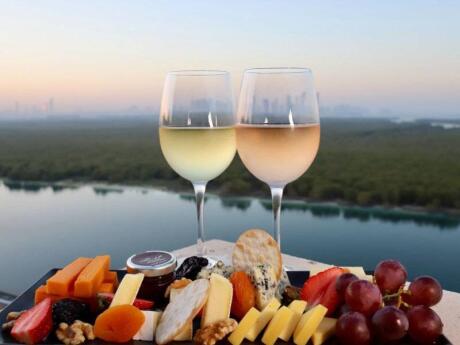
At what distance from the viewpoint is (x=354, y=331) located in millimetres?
745

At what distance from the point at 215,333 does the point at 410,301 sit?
1.26ft

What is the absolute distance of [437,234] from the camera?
12.3 meters

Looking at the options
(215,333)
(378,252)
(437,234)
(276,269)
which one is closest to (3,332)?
(215,333)

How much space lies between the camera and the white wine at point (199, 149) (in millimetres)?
1085

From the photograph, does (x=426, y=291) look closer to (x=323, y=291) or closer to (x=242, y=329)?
(x=323, y=291)

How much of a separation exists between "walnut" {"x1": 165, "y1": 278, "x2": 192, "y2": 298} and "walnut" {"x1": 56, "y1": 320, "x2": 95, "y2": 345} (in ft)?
0.52

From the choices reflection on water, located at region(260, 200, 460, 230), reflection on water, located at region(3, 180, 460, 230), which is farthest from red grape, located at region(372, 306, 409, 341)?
reflection on water, located at region(260, 200, 460, 230)

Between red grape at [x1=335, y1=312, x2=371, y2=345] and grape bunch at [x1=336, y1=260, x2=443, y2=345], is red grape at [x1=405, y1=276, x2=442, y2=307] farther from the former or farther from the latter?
red grape at [x1=335, y1=312, x2=371, y2=345]

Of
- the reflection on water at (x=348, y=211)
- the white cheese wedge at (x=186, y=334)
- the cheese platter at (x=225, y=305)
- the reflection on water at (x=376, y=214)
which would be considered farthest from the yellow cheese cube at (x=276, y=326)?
the reflection on water at (x=376, y=214)

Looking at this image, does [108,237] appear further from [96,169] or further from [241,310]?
[241,310]

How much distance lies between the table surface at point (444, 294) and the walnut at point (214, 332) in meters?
0.37

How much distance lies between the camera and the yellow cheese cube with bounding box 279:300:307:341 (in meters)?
0.77

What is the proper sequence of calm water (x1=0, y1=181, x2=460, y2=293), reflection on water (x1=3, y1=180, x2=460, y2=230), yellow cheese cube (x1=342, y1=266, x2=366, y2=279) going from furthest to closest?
reflection on water (x1=3, y1=180, x2=460, y2=230), calm water (x1=0, y1=181, x2=460, y2=293), yellow cheese cube (x1=342, y1=266, x2=366, y2=279)

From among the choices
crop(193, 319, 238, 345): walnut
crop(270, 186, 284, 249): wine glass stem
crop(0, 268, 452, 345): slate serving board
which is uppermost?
crop(270, 186, 284, 249): wine glass stem
